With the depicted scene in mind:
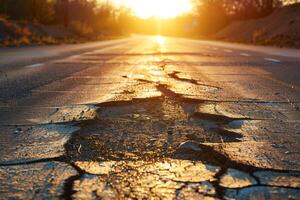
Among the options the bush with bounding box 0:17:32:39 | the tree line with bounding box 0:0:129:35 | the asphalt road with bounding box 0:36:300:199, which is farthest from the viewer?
the tree line with bounding box 0:0:129:35

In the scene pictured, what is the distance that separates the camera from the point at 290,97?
5.77m

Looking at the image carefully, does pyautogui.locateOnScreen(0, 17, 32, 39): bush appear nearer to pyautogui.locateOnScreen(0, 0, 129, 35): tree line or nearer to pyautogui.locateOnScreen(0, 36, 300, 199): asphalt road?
pyautogui.locateOnScreen(0, 0, 129, 35): tree line

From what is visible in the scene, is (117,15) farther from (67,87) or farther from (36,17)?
(67,87)

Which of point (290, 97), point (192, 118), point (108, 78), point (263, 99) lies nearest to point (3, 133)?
point (192, 118)

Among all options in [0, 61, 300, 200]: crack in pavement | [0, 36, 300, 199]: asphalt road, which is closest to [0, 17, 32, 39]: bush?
[0, 36, 300, 199]: asphalt road

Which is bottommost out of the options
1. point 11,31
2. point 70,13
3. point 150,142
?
point 70,13

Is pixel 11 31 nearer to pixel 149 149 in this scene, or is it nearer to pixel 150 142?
pixel 150 142

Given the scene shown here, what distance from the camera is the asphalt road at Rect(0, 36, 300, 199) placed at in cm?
249

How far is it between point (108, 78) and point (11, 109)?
3271 mm

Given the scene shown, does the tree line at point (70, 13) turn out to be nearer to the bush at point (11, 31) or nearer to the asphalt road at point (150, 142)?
the bush at point (11, 31)

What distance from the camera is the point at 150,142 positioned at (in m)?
3.46

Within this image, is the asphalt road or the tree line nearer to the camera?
the asphalt road

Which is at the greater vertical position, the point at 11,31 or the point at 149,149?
the point at 149,149

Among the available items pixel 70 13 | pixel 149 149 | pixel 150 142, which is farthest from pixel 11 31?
pixel 70 13
